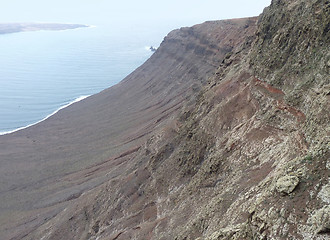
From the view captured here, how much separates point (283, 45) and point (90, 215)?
32.7m

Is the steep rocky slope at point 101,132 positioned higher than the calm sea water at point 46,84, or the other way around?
the calm sea water at point 46,84

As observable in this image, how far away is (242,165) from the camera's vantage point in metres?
22.2

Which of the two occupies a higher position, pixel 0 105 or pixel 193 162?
pixel 0 105

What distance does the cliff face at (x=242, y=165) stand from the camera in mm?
13141

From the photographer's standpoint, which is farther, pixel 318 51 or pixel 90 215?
pixel 90 215

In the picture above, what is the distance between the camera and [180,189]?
2884 centimetres

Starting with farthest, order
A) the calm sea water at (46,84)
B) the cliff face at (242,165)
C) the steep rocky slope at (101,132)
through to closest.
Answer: the calm sea water at (46,84) → the steep rocky slope at (101,132) → the cliff face at (242,165)

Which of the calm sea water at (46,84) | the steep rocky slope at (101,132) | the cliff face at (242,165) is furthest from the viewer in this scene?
the calm sea water at (46,84)

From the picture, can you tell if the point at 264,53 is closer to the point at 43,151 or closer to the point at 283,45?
the point at 283,45

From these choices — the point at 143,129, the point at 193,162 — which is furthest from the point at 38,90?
the point at 193,162

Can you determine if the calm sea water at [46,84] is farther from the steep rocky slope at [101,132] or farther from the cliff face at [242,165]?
the cliff face at [242,165]

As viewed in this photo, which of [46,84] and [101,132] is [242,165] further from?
[46,84]

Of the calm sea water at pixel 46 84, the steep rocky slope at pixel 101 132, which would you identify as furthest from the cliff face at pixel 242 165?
the calm sea water at pixel 46 84

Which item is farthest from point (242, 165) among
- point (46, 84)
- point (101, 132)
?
point (46, 84)
